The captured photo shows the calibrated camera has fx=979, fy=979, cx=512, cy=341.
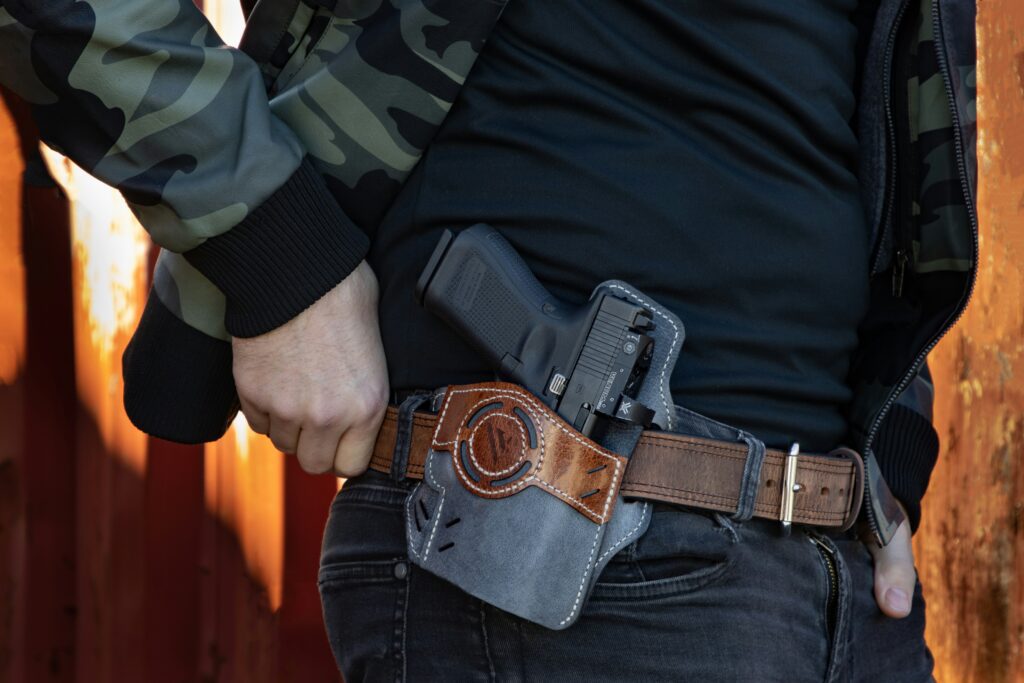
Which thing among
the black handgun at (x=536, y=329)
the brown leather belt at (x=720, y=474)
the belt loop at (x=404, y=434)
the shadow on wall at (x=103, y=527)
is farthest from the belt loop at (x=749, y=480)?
the shadow on wall at (x=103, y=527)

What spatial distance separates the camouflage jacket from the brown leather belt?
94 mm

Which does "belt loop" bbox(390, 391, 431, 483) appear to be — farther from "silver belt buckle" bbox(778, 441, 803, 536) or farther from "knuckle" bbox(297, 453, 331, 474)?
"silver belt buckle" bbox(778, 441, 803, 536)

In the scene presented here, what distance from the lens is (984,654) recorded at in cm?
209

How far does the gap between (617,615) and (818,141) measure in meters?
0.60

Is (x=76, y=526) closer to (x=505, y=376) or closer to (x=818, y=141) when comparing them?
(x=505, y=376)

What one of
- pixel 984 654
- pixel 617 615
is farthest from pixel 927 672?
pixel 984 654

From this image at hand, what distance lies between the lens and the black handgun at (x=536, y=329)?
100cm

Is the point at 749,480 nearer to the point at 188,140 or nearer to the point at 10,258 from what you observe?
the point at 188,140

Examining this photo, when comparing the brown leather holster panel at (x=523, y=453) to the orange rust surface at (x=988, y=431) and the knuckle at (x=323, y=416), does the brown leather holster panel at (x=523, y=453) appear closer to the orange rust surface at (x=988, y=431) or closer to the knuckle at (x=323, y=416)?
the knuckle at (x=323, y=416)

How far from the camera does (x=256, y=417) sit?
1.13 m

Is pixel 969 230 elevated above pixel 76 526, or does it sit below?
above

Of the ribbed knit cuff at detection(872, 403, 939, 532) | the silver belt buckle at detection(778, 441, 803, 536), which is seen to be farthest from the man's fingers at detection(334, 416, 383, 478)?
the ribbed knit cuff at detection(872, 403, 939, 532)

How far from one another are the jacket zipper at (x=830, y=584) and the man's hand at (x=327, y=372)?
1.70 feet

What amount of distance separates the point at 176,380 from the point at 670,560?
63cm
